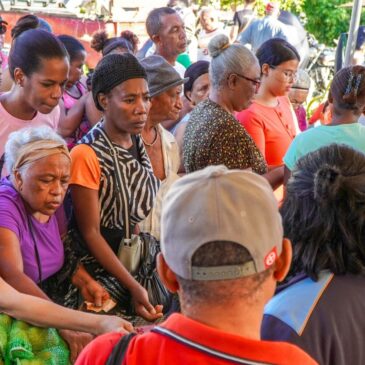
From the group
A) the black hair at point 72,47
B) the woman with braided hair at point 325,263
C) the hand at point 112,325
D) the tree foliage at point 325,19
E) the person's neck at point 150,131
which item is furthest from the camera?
the tree foliage at point 325,19

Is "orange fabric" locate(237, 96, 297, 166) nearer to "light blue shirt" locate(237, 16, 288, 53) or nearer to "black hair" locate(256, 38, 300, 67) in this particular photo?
"black hair" locate(256, 38, 300, 67)

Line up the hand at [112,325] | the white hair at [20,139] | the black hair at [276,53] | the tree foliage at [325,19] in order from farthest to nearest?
the tree foliage at [325,19]
the black hair at [276,53]
the white hair at [20,139]
the hand at [112,325]

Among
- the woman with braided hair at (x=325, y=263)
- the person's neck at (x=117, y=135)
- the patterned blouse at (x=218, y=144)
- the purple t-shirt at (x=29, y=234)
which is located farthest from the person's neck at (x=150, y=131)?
the woman with braided hair at (x=325, y=263)

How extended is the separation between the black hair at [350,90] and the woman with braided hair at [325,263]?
56.9 inches

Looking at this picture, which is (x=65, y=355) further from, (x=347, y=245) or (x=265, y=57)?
(x=265, y=57)

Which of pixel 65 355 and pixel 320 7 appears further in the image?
pixel 320 7

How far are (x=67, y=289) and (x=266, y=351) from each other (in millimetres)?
1691

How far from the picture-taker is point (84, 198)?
10.0ft

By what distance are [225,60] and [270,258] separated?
8.65 ft

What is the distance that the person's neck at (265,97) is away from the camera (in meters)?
4.49

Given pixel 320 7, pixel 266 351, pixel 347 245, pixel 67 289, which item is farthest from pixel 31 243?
pixel 320 7

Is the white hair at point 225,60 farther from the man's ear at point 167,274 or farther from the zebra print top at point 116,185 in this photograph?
the man's ear at point 167,274

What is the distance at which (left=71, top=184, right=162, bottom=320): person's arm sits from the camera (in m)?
3.05

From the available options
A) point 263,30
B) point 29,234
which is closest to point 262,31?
point 263,30
